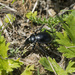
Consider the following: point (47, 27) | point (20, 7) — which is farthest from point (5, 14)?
point (47, 27)

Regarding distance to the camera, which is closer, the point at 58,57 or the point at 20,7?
the point at 58,57

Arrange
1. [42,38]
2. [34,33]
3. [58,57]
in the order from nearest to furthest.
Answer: [58,57] < [42,38] < [34,33]

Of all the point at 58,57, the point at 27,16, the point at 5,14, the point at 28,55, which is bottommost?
the point at 58,57

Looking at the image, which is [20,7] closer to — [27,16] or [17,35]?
[27,16]

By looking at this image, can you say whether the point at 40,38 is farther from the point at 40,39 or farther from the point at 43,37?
the point at 43,37

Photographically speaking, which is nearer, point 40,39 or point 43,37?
point 43,37

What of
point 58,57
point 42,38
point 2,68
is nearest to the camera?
point 2,68

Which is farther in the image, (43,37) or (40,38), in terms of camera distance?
(40,38)

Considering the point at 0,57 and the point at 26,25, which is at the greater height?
the point at 26,25

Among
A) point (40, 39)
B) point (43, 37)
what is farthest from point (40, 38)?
point (43, 37)
